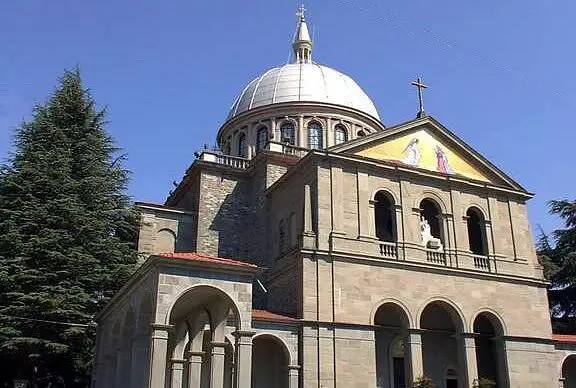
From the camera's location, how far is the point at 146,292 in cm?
1691

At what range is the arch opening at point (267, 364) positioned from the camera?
22.8m

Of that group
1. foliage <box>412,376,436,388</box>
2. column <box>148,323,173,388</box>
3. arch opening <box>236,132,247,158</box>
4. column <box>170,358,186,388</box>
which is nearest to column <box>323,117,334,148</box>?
arch opening <box>236,132,247,158</box>

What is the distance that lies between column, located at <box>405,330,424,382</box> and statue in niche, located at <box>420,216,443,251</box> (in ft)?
12.4

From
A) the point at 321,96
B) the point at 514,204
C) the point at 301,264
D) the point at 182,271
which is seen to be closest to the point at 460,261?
the point at 514,204

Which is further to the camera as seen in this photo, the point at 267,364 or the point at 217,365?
the point at 267,364

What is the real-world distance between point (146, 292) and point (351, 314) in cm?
841

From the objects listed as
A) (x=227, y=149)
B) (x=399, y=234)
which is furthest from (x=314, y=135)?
(x=399, y=234)

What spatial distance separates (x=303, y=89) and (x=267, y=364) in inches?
765

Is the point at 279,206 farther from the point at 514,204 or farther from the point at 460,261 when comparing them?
the point at 514,204

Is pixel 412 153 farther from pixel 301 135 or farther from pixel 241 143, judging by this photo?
pixel 241 143

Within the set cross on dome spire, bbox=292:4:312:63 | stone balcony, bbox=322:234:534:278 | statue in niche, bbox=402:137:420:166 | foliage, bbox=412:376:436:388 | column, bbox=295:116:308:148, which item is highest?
cross on dome spire, bbox=292:4:312:63

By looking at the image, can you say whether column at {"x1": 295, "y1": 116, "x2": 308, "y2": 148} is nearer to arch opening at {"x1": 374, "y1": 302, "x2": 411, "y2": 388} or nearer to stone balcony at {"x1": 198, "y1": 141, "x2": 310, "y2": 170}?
stone balcony at {"x1": 198, "y1": 141, "x2": 310, "y2": 170}

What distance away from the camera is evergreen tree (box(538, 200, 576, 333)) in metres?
36.2

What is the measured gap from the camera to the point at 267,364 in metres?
23.2
